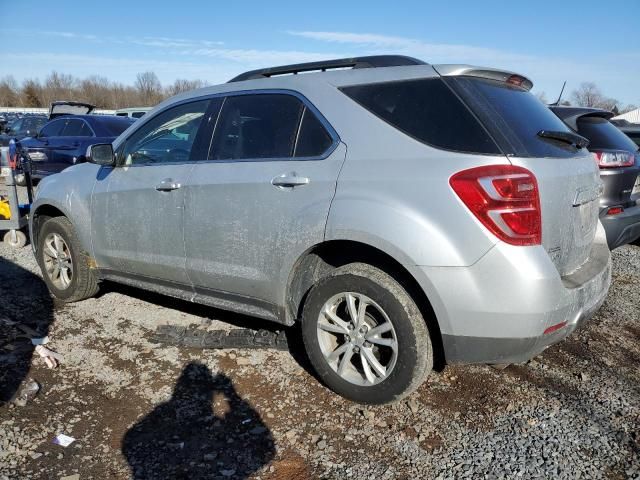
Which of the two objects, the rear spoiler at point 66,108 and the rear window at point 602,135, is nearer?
the rear window at point 602,135

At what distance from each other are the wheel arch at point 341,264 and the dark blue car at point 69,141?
803cm

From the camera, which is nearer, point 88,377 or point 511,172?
point 511,172

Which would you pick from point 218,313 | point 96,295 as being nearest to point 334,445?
point 218,313

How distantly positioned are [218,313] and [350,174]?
7.09 ft

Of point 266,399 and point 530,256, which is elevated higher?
point 530,256

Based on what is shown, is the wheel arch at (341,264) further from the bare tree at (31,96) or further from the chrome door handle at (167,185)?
the bare tree at (31,96)

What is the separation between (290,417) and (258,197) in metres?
1.28

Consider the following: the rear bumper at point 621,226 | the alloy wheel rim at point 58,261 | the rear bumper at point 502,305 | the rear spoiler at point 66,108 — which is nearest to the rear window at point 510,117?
the rear bumper at point 502,305

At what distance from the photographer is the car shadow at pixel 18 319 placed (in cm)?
329

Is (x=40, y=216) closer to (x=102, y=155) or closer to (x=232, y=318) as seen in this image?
(x=102, y=155)

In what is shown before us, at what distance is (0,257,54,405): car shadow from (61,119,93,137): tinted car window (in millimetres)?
5303

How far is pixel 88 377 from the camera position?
3.31m

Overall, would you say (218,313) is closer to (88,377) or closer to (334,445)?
(88,377)

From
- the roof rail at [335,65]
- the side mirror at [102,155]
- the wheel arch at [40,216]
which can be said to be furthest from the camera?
the wheel arch at [40,216]
